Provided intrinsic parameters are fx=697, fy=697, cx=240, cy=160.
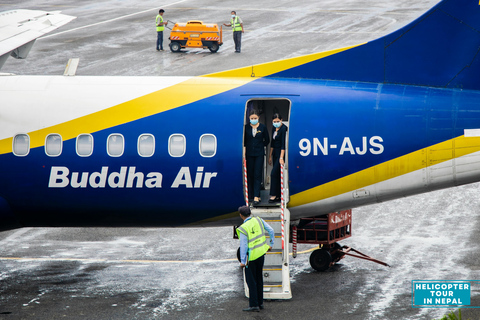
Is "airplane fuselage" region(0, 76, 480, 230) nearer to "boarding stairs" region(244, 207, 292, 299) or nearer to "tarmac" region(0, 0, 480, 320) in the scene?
"boarding stairs" region(244, 207, 292, 299)

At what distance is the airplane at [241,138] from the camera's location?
14969mm

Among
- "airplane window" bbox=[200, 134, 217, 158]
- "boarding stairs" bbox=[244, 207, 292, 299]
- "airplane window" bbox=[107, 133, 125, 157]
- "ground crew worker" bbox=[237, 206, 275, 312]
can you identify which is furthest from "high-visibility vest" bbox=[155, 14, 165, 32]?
"ground crew worker" bbox=[237, 206, 275, 312]

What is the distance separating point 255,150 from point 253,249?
2.27 metres

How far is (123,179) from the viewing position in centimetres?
1521

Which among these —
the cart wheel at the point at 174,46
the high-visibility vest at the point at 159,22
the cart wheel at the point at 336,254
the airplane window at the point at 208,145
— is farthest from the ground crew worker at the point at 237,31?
the airplane window at the point at 208,145

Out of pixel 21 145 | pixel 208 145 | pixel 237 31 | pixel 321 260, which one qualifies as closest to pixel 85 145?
pixel 21 145

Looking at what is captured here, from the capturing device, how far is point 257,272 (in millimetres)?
14375

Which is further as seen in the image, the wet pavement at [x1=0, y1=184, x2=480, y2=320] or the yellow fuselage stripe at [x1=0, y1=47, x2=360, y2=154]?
the yellow fuselage stripe at [x1=0, y1=47, x2=360, y2=154]

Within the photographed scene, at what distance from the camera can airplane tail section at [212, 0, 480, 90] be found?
15.0 meters

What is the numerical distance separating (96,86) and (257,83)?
3637 mm

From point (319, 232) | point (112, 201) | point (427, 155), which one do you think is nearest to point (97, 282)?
point (112, 201)

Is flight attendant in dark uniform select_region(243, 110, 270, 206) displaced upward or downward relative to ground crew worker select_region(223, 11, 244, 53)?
downward

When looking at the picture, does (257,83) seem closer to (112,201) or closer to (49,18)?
(112,201)

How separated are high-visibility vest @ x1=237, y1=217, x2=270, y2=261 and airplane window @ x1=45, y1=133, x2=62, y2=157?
14.4ft
